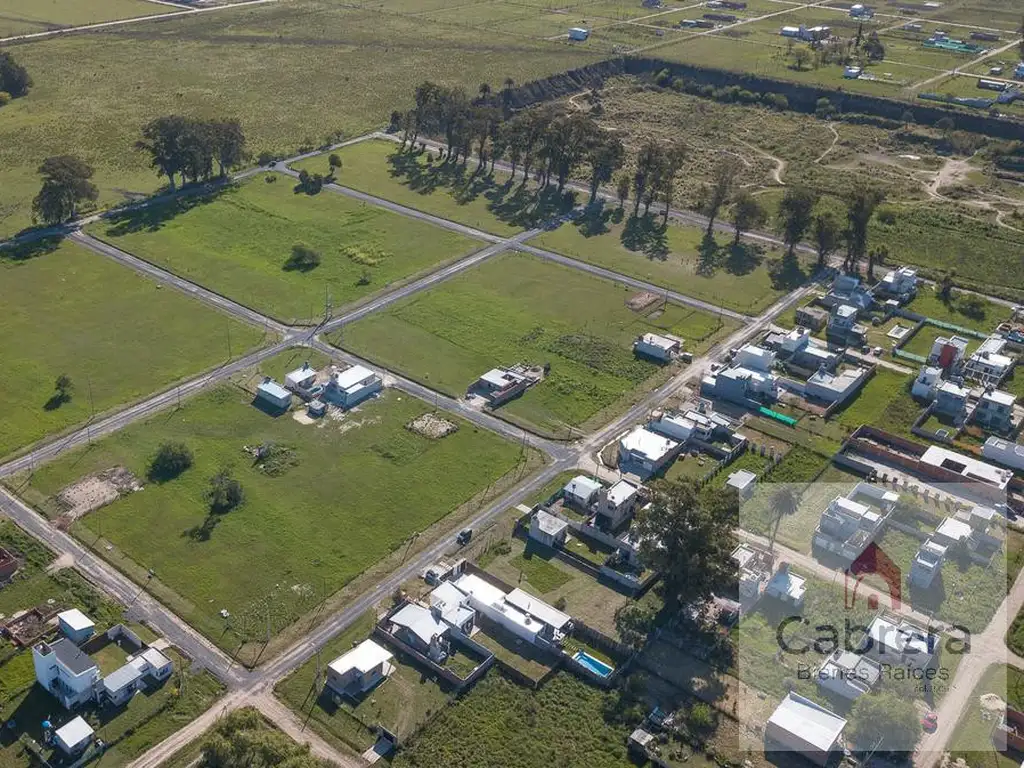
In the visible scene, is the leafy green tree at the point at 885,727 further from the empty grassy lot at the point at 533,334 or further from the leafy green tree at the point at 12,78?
the leafy green tree at the point at 12,78

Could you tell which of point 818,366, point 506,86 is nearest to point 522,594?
point 818,366

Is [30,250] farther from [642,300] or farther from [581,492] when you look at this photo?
[581,492]

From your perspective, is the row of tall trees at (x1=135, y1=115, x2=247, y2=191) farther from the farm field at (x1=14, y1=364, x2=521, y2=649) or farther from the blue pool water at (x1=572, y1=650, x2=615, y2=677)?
the blue pool water at (x1=572, y1=650, x2=615, y2=677)

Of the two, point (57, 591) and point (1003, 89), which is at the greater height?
point (1003, 89)

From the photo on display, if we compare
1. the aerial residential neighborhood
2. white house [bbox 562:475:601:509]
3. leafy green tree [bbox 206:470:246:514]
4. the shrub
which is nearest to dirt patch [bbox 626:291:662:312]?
the aerial residential neighborhood

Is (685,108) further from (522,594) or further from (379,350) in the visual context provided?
(522,594)

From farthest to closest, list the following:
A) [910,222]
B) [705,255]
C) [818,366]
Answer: [910,222] → [705,255] → [818,366]
